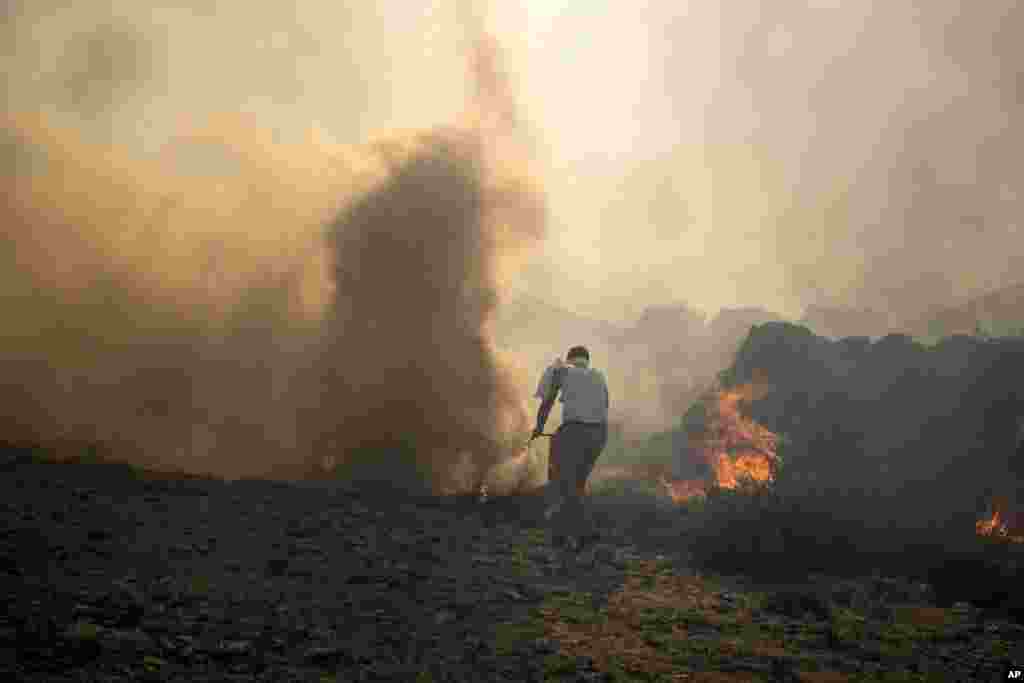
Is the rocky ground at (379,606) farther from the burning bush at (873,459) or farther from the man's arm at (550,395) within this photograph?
the man's arm at (550,395)

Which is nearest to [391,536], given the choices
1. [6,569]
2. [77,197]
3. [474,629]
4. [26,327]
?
[474,629]

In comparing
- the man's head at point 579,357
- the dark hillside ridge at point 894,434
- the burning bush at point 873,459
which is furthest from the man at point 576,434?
the dark hillside ridge at point 894,434

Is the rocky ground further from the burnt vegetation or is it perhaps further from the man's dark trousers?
the burnt vegetation

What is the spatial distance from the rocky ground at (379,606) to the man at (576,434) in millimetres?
628

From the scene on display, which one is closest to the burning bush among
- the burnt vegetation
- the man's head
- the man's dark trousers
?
the burnt vegetation

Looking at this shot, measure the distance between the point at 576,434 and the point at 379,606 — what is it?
449 cm

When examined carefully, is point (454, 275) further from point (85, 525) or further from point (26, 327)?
Answer: point (85, 525)

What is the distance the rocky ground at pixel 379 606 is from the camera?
16.6 ft

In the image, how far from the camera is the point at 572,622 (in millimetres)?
6691

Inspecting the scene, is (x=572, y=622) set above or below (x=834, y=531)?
below

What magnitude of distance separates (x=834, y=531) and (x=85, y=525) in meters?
10.3

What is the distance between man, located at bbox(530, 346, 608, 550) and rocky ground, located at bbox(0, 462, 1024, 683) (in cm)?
63

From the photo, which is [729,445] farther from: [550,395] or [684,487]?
[550,395]

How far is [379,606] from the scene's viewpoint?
261 inches
